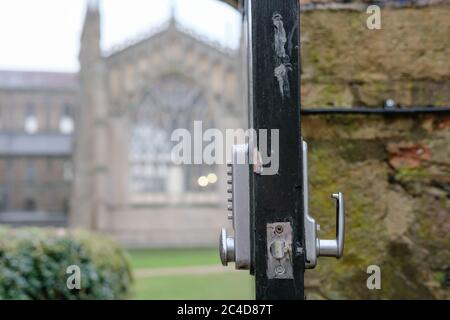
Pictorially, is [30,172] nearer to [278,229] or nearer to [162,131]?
[162,131]

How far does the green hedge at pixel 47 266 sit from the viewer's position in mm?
6278

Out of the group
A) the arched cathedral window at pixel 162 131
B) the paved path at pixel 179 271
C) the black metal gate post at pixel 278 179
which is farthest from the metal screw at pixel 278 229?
the arched cathedral window at pixel 162 131

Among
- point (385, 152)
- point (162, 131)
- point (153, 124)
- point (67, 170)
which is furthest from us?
point (67, 170)

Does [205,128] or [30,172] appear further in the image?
[30,172]

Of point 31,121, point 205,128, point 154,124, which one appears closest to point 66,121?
point 31,121

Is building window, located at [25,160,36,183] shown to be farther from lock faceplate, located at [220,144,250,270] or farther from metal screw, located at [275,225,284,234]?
metal screw, located at [275,225,284,234]

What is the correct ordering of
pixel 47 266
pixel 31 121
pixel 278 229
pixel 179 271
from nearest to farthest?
pixel 278 229, pixel 47 266, pixel 179 271, pixel 31 121

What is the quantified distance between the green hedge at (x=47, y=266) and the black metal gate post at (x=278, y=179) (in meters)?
4.66

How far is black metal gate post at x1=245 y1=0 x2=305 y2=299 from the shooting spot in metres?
1.82

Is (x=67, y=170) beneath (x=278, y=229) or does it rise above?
above

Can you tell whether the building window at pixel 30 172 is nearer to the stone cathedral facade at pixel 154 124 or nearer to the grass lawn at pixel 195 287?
the stone cathedral facade at pixel 154 124

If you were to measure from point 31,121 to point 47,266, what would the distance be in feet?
148

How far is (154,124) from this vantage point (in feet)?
101

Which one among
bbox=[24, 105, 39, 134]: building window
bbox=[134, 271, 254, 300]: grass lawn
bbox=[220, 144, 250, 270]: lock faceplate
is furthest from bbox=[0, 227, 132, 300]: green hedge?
bbox=[24, 105, 39, 134]: building window
